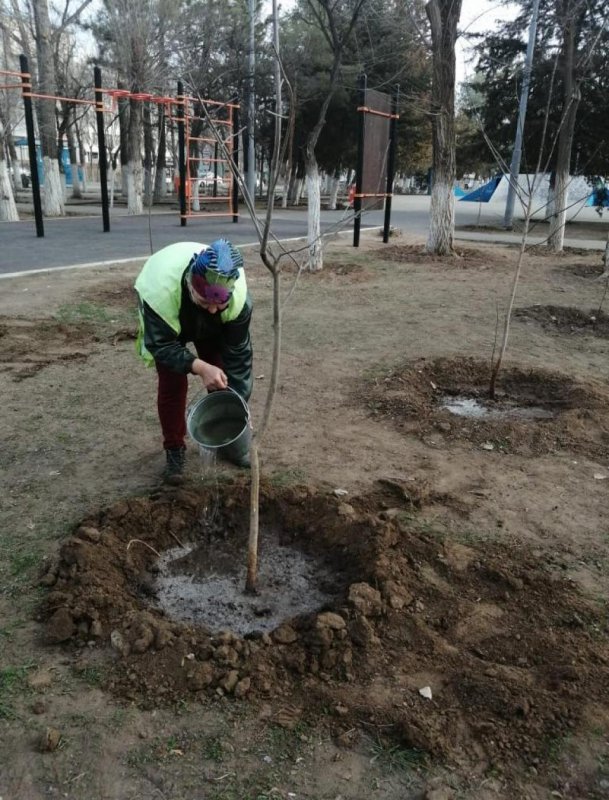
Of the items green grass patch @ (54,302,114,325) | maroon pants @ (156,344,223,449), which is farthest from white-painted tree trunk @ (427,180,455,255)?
maroon pants @ (156,344,223,449)

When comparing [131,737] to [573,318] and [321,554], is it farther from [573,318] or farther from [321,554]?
[573,318]

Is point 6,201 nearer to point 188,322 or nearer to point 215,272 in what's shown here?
point 188,322

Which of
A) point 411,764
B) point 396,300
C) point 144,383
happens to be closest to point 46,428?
point 144,383

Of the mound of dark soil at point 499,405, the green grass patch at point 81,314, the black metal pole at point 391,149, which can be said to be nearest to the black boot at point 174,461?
the mound of dark soil at point 499,405

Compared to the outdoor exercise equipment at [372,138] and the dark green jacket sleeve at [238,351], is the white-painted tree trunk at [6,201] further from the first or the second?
the dark green jacket sleeve at [238,351]

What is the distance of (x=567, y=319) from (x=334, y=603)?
5606mm

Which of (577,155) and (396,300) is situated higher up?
(577,155)

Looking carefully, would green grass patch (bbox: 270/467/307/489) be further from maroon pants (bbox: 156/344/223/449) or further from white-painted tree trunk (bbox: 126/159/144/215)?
white-painted tree trunk (bbox: 126/159/144/215)

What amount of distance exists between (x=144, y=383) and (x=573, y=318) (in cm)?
478

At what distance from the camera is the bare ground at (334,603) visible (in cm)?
182

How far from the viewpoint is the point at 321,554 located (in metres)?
2.89

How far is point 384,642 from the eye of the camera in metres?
2.27

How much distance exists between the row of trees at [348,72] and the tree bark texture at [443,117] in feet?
0.06

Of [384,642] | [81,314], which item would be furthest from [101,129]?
[384,642]
